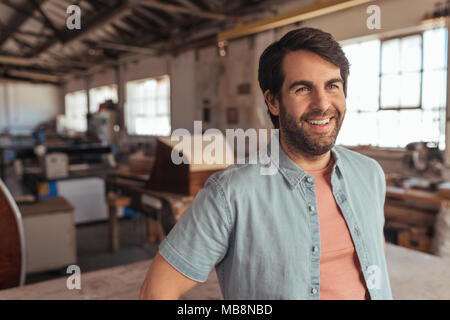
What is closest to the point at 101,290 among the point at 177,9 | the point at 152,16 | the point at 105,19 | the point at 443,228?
the point at 443,228

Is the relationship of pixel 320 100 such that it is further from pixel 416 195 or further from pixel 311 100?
pixel 416 195

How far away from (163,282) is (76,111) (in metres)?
16.4

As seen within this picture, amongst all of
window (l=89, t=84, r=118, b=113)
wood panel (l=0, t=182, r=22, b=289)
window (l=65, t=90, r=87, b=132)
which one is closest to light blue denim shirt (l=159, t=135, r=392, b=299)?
wood panel (l=0, t=182, r=22, b=289)

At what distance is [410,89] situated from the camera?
4551 millimetres

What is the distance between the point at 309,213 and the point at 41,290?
1089 millimetres

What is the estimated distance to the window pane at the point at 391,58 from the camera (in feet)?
14.5

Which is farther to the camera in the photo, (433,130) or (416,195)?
(416,195)

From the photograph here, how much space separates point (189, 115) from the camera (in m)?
8.52

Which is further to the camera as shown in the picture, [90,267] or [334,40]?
[90,267]

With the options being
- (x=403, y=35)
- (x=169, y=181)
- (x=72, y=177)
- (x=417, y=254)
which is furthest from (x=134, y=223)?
(x=403, y=35)

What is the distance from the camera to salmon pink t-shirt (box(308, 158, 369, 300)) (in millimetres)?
809

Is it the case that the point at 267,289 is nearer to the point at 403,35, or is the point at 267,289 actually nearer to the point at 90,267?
the point at 90,267

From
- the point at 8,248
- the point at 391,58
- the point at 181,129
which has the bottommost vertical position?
the point at 8,248

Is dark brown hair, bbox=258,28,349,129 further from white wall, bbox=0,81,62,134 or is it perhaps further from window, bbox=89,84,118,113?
white wall, bbox=0,81,62,134
